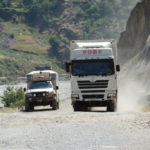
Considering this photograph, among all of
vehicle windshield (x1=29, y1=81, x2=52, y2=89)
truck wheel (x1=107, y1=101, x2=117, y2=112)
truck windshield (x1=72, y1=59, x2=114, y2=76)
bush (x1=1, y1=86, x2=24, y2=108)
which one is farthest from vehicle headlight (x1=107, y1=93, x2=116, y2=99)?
bush (x1=1, y1=86, x2=24, y2=108)

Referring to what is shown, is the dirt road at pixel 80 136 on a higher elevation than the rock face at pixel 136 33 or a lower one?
lower

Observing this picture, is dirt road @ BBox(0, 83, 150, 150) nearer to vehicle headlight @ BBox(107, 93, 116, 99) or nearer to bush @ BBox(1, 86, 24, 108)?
vehicle headlight @ BBox(107, 93, 116, 99)

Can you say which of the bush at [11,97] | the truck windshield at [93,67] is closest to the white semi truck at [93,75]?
the truck windshield at [93,67]

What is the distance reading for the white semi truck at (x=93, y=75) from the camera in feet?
83.7

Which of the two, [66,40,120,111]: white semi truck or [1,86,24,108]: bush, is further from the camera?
[1,86,24,108]: bush

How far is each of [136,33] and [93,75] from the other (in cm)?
8304

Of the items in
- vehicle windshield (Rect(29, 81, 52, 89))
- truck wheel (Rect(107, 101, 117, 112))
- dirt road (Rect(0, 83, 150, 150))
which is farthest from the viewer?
vehicle windshield (Rect(29, 81, 52, 89))

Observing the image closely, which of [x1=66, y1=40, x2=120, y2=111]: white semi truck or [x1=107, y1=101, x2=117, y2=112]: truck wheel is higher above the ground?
[x1=66, y1=40, x2=120, y2=111]: white semi truck

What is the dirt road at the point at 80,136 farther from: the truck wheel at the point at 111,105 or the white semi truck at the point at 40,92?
the white semi truck at the point at 40,92

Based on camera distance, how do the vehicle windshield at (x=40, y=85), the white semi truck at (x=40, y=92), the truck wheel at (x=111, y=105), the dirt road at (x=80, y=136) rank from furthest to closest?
the vehicle windshield at (x=40, y=85), the white semi truck at (x=40, y=92), the truck wheel at (x=111, y=105), the dirt road at (x=80, y=136)

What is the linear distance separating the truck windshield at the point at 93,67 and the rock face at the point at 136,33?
69368 mm

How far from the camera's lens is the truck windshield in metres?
25.5

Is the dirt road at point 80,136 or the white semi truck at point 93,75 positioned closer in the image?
the dirt road at point 80,136

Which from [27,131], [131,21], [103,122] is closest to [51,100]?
[103,122]
